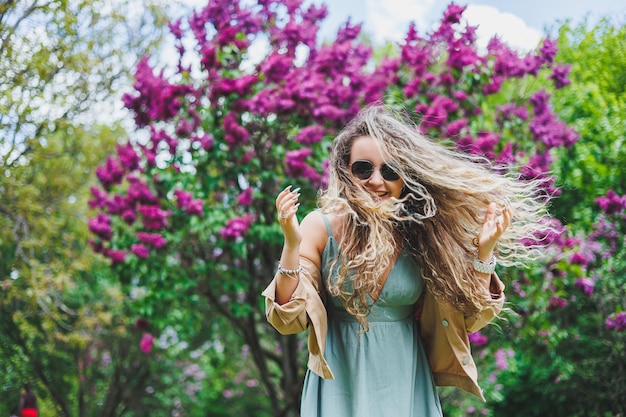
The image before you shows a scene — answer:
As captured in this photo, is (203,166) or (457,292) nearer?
(457,292)

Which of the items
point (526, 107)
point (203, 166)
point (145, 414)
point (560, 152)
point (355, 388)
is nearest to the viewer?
point (355, 388)

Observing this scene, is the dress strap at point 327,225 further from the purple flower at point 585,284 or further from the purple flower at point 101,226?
the purple flower at point 585,284

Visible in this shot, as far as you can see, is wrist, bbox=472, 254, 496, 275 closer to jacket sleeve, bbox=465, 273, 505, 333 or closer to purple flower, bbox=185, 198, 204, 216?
jacket sleeve, bbox=465, 273, 505, 333

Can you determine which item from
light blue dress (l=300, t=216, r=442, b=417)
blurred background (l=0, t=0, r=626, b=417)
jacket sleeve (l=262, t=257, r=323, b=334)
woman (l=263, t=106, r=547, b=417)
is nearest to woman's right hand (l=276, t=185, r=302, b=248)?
woman (l=263, t=106, r=547, b=417)

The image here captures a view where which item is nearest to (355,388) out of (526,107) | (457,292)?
(457,292)

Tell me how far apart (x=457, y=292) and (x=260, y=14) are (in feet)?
11.6

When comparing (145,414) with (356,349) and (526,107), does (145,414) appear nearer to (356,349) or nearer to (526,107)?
(526,107)

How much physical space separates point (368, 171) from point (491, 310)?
0.66m

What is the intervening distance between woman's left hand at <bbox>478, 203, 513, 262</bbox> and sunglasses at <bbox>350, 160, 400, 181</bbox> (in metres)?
0.35

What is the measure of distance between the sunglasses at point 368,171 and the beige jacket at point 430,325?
370 mm

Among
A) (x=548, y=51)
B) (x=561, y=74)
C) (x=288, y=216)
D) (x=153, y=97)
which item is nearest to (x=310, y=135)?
(x=153, y=97)

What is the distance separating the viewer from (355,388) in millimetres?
2248

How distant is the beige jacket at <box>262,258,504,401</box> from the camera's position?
2.11m

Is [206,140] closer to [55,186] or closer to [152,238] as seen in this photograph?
[152,238]
